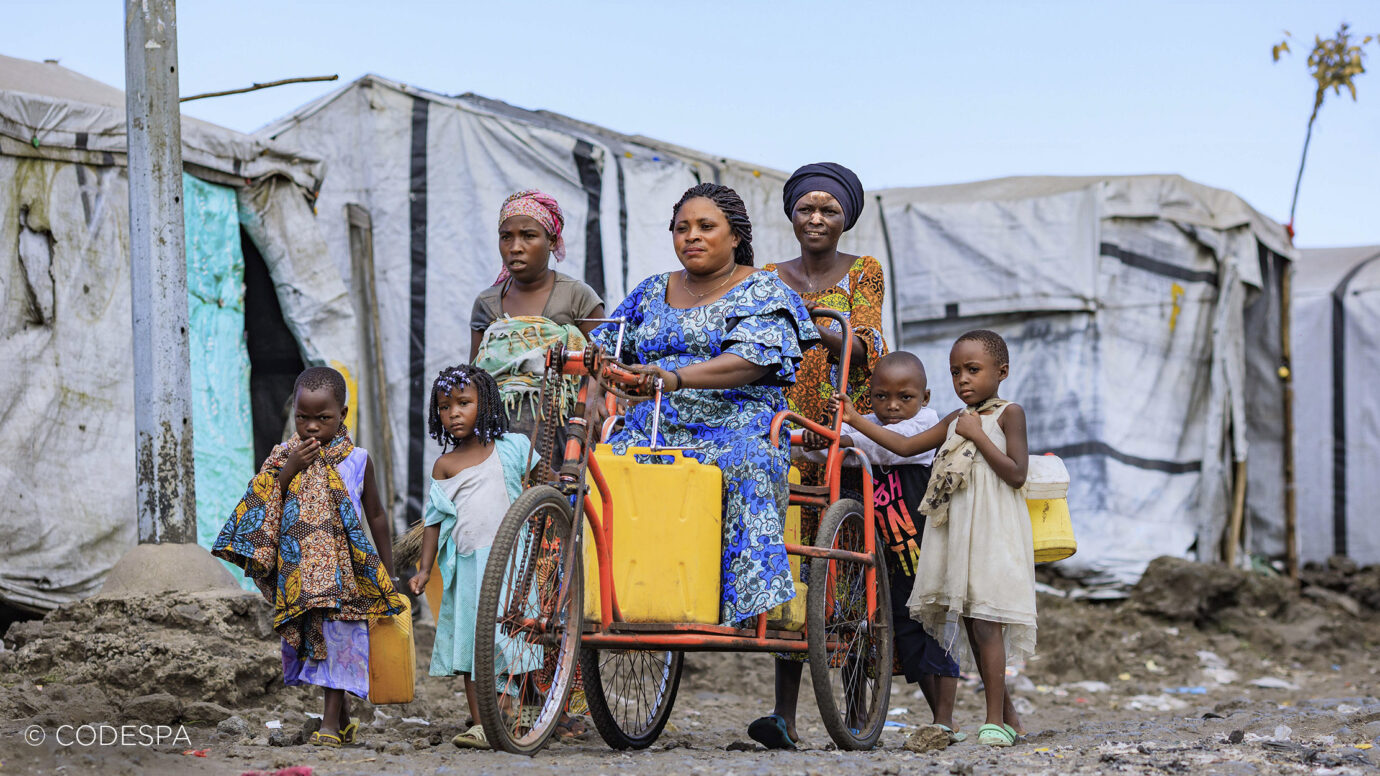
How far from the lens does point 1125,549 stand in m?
10.0

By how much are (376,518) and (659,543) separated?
116 centimetres

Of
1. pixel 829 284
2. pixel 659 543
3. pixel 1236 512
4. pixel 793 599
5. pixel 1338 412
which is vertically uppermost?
pixel 829 284

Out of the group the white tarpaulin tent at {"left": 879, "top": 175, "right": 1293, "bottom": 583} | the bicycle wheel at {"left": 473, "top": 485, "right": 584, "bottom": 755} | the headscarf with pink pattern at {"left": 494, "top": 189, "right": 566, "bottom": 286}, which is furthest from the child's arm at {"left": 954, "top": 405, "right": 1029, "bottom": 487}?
the white tarpaulin tent at {"left": 879, "top": 175, "right": 1293, "bottom": 583}

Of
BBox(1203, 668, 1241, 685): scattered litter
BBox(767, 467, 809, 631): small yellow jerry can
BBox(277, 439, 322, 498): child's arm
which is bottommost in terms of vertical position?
BBox(1203, 668, 1241, 685): scattered litter

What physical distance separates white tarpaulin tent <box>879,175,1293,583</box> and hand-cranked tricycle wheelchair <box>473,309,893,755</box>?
6.28 metres

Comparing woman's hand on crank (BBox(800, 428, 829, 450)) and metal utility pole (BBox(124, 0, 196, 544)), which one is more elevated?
metal utility pole (BBox(124, 0, 196, 544))

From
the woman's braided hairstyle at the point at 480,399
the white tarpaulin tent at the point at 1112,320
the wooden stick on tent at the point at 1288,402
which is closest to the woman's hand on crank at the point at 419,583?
the woman's braided hairstyle at the point at 480,399

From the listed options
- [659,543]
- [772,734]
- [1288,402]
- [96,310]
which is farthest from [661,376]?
[1288,402]

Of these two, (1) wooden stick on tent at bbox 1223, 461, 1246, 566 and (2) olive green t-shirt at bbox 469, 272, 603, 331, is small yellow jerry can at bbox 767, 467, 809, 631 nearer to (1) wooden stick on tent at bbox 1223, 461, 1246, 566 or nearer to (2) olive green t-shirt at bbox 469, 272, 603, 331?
(2) olive green t-shirt at bbox 469, 272, 603, 331

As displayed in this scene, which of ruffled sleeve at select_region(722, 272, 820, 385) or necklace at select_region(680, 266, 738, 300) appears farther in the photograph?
necklace at select_region(680, 266, 738, 300)

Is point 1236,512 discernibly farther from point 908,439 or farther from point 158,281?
point 158,281

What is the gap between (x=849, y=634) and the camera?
442 cm

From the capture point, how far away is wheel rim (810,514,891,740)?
14.1 feet

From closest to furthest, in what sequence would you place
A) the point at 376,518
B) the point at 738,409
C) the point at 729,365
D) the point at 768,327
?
the point at 729,365 < the point at 768,327 < the point at 738,409 < the point at 376,518
